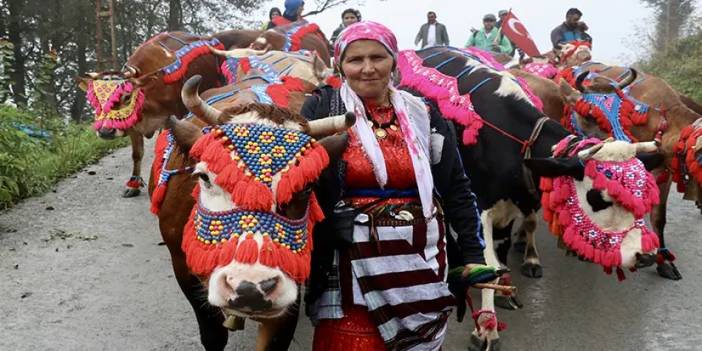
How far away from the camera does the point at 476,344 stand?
4.13m

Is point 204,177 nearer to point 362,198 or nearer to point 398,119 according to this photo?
point 362,198

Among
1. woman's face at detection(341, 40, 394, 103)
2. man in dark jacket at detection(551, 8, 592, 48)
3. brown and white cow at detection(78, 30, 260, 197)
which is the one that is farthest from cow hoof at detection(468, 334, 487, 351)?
man in dark jacket at detection(551, 8, 592, 48)

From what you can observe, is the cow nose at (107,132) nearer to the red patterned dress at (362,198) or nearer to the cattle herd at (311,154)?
the cattle herd at (311,154)

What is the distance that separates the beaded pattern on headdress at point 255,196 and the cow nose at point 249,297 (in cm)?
9

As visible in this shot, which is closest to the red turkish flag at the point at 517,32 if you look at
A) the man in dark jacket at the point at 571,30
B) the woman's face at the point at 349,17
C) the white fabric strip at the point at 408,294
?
the man in dark jacket at the point at 571,30

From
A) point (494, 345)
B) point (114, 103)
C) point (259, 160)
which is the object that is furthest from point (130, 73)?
point (259, 160)

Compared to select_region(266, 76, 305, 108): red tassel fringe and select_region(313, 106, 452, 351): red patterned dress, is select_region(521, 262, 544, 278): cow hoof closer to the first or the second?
select_region(266, 76, 305, 108): red tassel fringe

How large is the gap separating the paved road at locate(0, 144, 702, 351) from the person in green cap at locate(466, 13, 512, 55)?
4.92 meters

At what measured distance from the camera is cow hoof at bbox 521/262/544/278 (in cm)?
557

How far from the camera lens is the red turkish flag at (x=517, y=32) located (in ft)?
25.8

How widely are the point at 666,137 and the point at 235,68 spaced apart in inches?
161

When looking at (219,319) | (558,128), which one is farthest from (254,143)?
(558,128)

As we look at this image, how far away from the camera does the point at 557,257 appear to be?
243 inches

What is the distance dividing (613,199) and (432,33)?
28.6 ft
